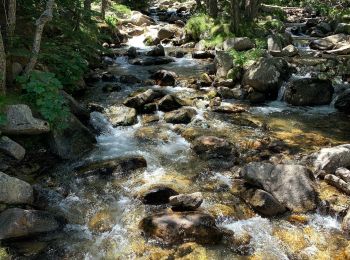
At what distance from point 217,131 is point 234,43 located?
10407mm

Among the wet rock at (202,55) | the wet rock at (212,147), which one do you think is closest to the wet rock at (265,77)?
the wet rock at (212,147)

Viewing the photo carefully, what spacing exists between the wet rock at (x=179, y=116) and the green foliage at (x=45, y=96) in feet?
12.5

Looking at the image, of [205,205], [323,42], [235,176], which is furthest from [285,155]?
[323,42]

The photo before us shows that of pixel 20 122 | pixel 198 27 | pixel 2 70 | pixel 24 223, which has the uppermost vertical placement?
pixel 2 70

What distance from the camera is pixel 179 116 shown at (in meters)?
12.2

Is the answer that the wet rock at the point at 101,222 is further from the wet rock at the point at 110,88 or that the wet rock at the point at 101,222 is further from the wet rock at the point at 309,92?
the wet rock at the point at 309,92

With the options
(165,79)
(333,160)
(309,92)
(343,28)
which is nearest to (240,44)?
(165,79)

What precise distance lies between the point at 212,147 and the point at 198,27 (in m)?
17.0

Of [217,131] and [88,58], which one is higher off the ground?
[88,58]

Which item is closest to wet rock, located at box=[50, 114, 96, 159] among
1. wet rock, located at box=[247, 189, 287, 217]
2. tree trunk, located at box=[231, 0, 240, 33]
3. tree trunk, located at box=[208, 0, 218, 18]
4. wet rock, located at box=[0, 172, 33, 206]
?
wet rock, located at box=[0, 172, 33, 206]

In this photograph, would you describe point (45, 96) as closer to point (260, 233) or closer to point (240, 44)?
point (260, 233)

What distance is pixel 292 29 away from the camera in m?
29.1

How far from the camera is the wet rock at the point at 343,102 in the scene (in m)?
13.5

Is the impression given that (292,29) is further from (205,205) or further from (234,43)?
(205,205)
